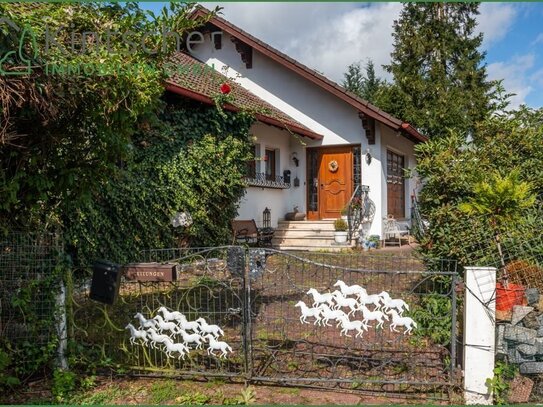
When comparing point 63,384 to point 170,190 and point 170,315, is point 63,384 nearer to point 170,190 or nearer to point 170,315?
point 170,315

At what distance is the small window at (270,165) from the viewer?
1297cm

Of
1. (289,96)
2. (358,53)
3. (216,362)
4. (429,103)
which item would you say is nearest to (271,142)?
(289,96)

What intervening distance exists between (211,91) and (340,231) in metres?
4.84

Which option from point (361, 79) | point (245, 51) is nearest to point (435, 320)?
point (245, 51)

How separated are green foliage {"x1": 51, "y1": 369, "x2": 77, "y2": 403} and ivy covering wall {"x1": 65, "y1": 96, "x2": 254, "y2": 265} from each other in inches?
122

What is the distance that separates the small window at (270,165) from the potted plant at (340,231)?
7.61ft

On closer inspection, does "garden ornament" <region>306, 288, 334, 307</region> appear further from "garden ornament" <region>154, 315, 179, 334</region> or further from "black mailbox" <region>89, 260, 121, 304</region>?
"black mailbox" <region>89, 260, 121, 304</region>

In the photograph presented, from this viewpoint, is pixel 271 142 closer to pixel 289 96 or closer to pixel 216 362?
pixel 289 96

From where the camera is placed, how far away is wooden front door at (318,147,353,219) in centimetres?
1332

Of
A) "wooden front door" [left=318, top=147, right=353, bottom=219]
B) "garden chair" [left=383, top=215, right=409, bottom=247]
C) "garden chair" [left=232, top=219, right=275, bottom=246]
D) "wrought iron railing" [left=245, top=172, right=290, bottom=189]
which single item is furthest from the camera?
"wooden front door" [left=318, top=147, right=353, bottom=219]

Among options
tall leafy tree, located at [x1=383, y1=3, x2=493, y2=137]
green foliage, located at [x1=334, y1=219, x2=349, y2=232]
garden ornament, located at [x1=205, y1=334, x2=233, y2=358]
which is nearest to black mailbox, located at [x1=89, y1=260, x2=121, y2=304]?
garden ornament, located at [x1=205, y1=334, x2=233, y2=358]

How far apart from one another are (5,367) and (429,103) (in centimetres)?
2266

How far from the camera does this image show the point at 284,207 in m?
13.5

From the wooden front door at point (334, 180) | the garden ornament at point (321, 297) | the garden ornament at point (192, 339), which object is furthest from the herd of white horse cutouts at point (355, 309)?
the wooden front door at point (334, 180)
